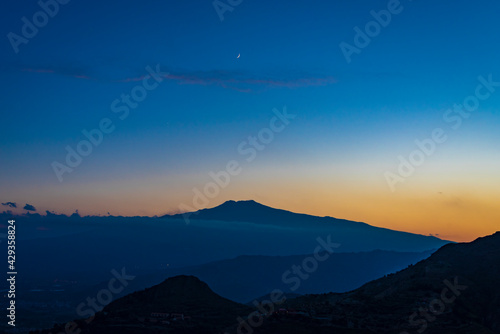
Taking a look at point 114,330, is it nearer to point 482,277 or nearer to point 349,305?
point 349,305

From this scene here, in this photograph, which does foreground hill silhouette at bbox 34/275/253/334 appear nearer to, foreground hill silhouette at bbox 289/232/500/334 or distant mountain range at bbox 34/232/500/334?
distant mountain range at bbox 34/232/500/334

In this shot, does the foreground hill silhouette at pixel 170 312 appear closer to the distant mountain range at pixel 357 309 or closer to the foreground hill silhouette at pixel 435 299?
the distant mountain range at pixel 357 309

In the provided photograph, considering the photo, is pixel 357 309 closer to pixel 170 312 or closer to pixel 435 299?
pixel 435 299

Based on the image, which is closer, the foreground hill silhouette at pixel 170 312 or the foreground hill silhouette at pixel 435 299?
the foreground hill silhouette at pixel 170 312

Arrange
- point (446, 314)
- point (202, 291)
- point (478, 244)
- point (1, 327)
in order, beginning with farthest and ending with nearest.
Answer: point (1, 327), point (478, 244), point (202, 291), point (446, 314)

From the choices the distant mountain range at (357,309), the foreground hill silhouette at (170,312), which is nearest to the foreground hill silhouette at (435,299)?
the distant mountain range at (357,309)

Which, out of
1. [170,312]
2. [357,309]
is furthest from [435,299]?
[170,312]

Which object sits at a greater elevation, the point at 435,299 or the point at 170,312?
the point at 170,312

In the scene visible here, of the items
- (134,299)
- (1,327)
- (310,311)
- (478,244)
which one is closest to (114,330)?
(134,299)

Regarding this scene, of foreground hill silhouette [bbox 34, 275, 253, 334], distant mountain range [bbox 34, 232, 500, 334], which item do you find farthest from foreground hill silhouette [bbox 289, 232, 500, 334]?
foreground hill silhouette [bbox 34, 275, 253, 334]
